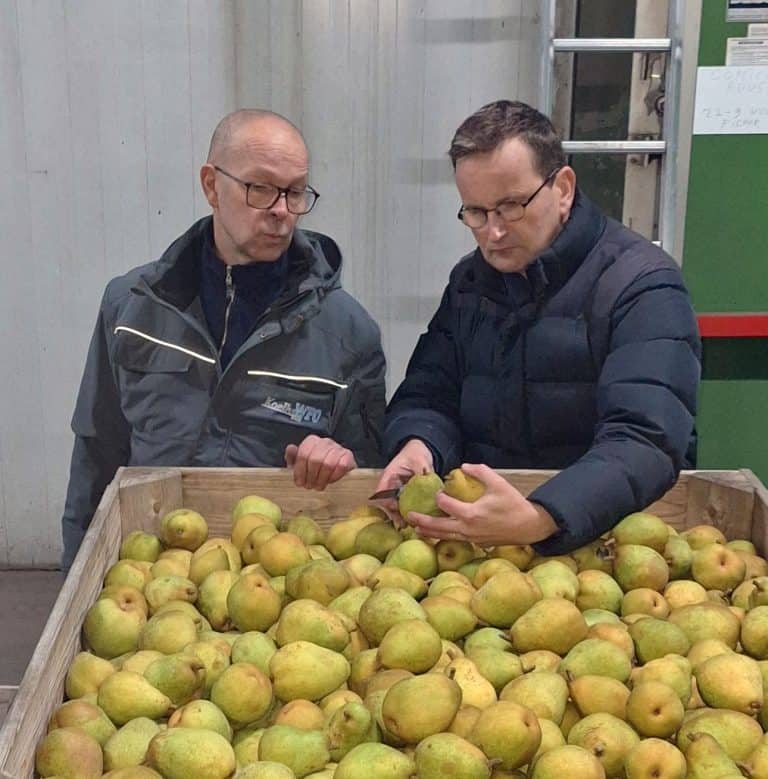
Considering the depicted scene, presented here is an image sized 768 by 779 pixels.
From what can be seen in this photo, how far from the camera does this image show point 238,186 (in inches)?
97.7

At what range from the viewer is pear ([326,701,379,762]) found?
4.61 feet

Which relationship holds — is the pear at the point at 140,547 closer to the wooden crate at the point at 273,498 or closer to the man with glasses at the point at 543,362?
the wooden crate at the point at 273,498

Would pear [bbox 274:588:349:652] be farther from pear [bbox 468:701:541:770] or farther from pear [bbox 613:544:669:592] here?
pear [bbox 613:544:669:592]

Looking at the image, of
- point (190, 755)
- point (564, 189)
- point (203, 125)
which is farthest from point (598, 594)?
point (203, 125)

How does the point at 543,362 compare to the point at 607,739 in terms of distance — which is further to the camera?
the point at 543,362

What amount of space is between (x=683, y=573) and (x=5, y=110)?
10.5ft

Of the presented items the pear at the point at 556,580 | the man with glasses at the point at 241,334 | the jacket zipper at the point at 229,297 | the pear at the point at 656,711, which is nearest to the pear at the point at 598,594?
the pear at the point at 556,580

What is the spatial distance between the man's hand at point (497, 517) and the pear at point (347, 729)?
0.46m

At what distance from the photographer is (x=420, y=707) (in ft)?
4.55

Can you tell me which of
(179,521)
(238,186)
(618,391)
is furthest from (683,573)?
(238,186)

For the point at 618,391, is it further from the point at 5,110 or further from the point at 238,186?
the point at 5,110

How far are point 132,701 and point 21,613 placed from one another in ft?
9.70

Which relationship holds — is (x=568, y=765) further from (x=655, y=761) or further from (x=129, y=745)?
(x=129, y=745)

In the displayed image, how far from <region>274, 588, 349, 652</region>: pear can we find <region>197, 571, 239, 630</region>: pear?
0.16m
